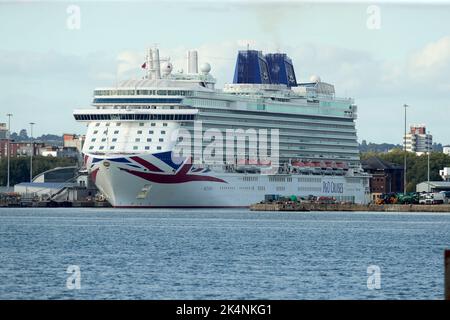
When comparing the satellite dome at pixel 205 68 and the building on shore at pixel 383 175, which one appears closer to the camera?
the satellite dome at pixel 205 68

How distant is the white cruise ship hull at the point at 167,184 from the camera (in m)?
83.3

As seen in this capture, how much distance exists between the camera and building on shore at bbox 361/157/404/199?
142 meters

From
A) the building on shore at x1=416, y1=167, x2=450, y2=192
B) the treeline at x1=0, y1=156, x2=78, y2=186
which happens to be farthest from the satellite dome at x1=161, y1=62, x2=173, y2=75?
the treeline at x1=0, y1=156, x2=78, y2=186

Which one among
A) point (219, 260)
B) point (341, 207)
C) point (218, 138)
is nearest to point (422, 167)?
point (341, 207)

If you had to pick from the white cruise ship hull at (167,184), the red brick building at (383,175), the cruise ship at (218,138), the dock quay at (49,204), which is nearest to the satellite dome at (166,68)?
the cruise ship at (218,138)

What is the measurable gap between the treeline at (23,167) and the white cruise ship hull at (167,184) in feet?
215

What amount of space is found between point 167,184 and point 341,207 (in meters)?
16.4

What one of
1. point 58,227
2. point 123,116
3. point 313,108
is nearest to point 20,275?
point 58,227

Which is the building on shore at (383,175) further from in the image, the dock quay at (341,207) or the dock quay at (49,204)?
the dock quay at (341,207)

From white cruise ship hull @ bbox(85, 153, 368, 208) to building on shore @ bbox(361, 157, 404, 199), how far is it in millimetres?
50461

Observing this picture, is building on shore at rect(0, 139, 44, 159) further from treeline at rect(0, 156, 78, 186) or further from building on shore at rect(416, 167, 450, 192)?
building on shore at rect(416, 167, 450, 192)

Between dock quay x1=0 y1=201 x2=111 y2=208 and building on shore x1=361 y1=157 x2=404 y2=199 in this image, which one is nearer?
dock quay x1=0 y1=201 x2=111 y2=208

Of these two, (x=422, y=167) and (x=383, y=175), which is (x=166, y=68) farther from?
(x=422, y=167)
